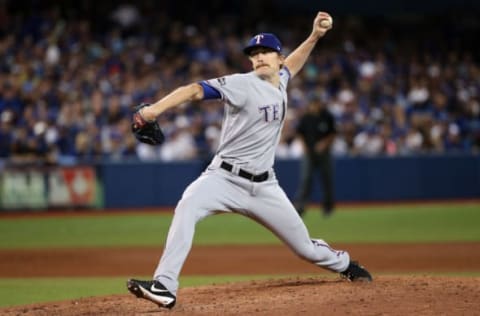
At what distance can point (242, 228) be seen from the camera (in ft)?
48.0

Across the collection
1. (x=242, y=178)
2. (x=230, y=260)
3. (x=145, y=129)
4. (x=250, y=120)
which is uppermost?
(x=250, y=120)

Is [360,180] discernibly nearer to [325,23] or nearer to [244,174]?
[325,23]

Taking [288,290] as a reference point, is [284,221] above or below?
above

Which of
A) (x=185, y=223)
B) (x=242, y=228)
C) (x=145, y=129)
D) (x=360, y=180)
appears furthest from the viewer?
(x=360, y=180)

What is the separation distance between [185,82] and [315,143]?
5.71 metres

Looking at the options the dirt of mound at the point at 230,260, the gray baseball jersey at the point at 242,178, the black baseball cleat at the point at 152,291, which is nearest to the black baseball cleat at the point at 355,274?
the gray baseball jersey at the point at 242,178

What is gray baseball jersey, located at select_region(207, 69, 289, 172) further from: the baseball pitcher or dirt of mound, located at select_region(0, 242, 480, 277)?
dirt of mound, located at select_region(0, 242, 480, 277)

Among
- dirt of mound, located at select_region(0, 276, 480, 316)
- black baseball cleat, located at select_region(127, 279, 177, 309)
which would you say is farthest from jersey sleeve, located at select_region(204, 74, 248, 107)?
dirt of mound, located at select_region(0, 276, 480, 316)

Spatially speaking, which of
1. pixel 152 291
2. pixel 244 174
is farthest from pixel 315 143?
pixel 152 291

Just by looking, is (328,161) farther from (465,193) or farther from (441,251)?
(465,193)

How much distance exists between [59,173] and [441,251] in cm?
897

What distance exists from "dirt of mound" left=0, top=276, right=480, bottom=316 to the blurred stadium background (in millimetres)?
10858

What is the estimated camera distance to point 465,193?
19.9 metres

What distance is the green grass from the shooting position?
12594 mm
